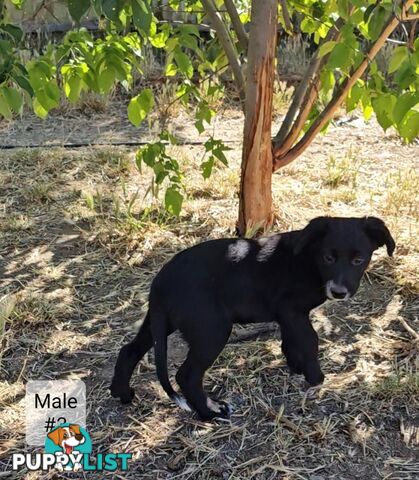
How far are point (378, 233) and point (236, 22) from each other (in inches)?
72.4

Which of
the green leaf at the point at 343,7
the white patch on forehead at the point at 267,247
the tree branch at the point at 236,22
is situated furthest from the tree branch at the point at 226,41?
the white patch on forehead at the point at 267,247

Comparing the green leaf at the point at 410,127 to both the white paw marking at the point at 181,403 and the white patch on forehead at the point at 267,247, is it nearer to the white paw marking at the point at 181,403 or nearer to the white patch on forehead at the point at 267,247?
the white patch on forehead at the point at 267,247

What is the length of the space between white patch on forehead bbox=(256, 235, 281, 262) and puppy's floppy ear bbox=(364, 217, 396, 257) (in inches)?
16.1

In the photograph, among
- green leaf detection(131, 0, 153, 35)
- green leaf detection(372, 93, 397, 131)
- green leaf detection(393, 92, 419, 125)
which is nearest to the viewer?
green leaf detection(131, 0, 153, 35)

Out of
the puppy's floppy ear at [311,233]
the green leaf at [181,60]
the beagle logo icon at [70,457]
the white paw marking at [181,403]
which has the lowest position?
the beagle logo icon at [70,457]

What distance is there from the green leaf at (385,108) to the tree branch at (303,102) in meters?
1.01

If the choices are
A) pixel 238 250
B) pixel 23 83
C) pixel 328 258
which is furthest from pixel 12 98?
pixel 328 258

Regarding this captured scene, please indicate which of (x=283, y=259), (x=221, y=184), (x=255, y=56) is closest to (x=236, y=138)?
(x=221, y=184)

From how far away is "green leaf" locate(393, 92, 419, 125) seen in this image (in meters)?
3.05

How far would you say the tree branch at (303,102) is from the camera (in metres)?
4.47

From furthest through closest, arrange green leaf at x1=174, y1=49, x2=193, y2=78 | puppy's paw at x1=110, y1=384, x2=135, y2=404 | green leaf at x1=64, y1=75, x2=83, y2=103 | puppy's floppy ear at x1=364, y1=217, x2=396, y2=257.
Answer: green leaf at x1=174, y1=49, x2=193, y2=78 → green leaf at x1=64, y1=75, x2=83, y2=103 → puppy's paw at x1=110, y1=384, x2=135, y2=404 → puppy's floppy ear at x1=364, y1=217, x2=396, y2=257

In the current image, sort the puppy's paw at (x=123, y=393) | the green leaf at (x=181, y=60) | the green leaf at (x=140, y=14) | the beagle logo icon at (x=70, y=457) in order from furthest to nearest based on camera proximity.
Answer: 1. the green leaf at (x=181, y=60)
2. the puppy's paw at (x=123, y=393)
3. the beagle logo icon at (x=70, y=457)
4. the green leaf at (x=140, y=14)

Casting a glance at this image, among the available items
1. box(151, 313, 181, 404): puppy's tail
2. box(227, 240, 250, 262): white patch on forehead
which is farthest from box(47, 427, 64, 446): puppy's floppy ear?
box(227, 240, 250, 262): white patch on forehead

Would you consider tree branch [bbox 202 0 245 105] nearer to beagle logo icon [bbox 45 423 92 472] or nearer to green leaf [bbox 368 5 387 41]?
green leaf [bbox 368 5 387 41]
